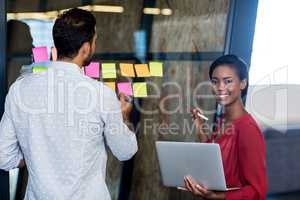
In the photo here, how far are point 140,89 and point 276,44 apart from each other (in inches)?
41.7

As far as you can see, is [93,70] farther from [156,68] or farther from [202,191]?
[202,191]

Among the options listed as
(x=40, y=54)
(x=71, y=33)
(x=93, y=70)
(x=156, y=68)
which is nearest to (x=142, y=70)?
(x=156, y=68)

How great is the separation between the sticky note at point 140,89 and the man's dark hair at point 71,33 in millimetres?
1122

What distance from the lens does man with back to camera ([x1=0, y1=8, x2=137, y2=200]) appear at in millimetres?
1881

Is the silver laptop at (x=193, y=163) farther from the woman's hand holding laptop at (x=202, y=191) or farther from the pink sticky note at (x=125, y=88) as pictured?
the pink sticky note at (x=125, y=88)

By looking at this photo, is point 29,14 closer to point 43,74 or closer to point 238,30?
point 43,74

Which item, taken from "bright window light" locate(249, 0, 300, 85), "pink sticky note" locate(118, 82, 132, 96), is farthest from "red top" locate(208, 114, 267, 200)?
"bright window light" locate(249, 0, 300, 85)

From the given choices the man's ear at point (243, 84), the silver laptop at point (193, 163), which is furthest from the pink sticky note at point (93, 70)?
the man's ear at point (243, 84)

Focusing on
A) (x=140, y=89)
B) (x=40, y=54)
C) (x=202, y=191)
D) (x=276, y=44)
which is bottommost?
(x=202, y=191)

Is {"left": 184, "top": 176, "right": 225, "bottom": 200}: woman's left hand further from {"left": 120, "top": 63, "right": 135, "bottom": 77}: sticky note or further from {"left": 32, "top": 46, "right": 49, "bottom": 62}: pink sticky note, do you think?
{"left": 32, "top": 46, "right": 49, "bottom": 62}: pink sticky note

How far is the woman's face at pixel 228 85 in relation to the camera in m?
2.25

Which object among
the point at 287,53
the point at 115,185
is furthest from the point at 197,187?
the point at 287,53

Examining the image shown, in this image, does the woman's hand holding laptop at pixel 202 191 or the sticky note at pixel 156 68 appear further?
the sticky note at pixel 156 68

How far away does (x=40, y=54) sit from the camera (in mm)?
2775
